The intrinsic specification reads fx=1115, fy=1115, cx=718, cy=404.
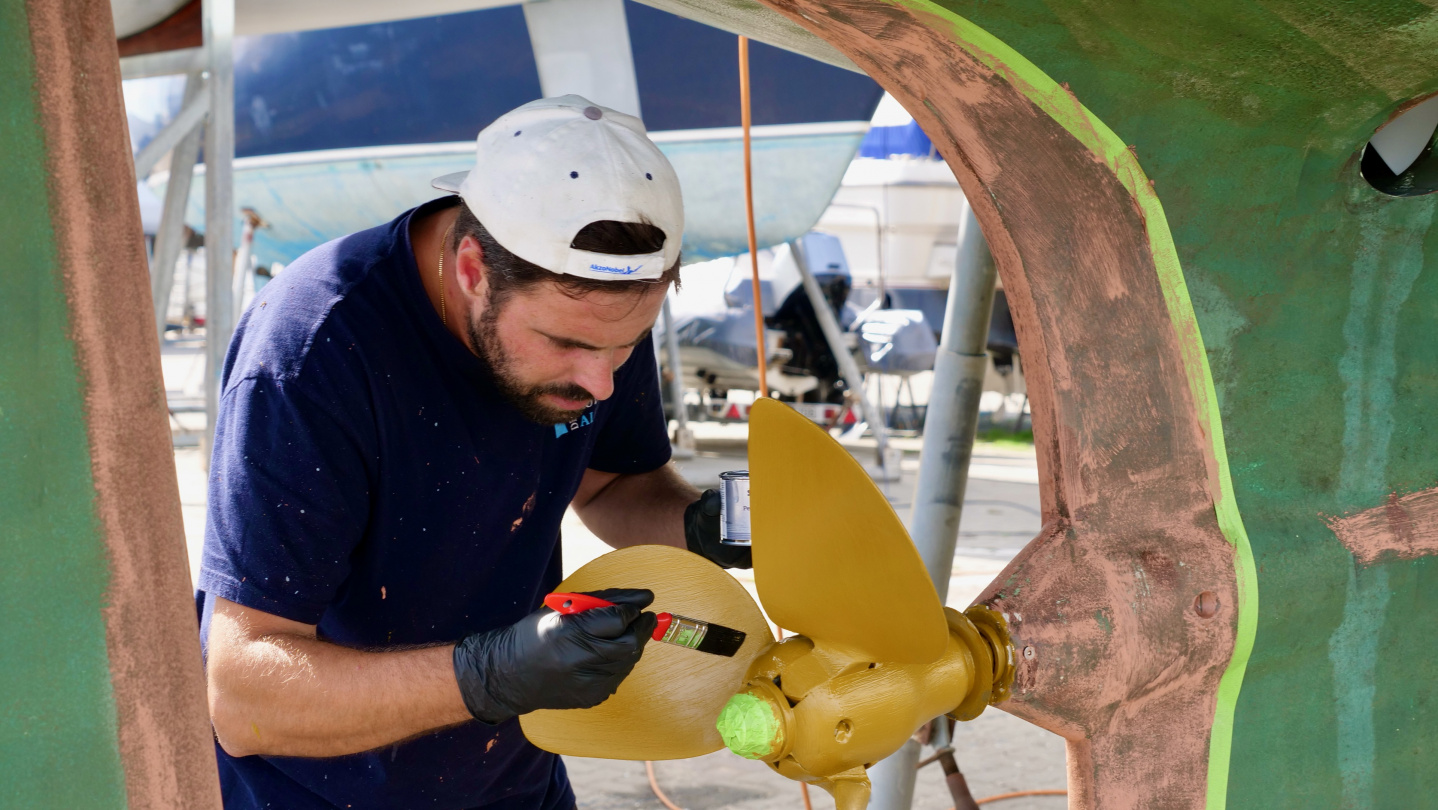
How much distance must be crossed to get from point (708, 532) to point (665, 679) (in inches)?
22.1

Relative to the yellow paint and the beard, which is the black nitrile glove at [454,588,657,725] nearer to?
the yellow paint

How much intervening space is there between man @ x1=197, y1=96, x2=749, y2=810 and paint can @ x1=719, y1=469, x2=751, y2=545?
267 mm

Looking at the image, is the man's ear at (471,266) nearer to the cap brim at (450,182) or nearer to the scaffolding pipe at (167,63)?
the cap brim at (450,182)

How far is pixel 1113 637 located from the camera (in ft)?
4.00

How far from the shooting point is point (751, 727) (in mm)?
1182

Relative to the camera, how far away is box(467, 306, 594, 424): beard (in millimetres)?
1589

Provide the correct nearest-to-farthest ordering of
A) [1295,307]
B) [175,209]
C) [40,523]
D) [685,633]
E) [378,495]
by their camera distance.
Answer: [40,523]
[1295,307]
[685,633]
[378,495]
[175,209]

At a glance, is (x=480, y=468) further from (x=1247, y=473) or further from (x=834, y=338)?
(x=834, y=338)

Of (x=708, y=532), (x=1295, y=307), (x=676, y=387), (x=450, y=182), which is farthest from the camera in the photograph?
(x=676, y=387)

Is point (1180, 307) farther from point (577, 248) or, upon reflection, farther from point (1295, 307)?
point (577, 248)

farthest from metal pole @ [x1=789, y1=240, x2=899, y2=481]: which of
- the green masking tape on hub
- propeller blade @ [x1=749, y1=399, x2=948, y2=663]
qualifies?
the green masking tape on hub

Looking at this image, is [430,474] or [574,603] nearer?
[574,603]

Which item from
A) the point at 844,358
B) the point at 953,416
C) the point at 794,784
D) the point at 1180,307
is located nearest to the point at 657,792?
the point at 794,784

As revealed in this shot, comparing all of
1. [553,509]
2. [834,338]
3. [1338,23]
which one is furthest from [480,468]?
[834,338]
